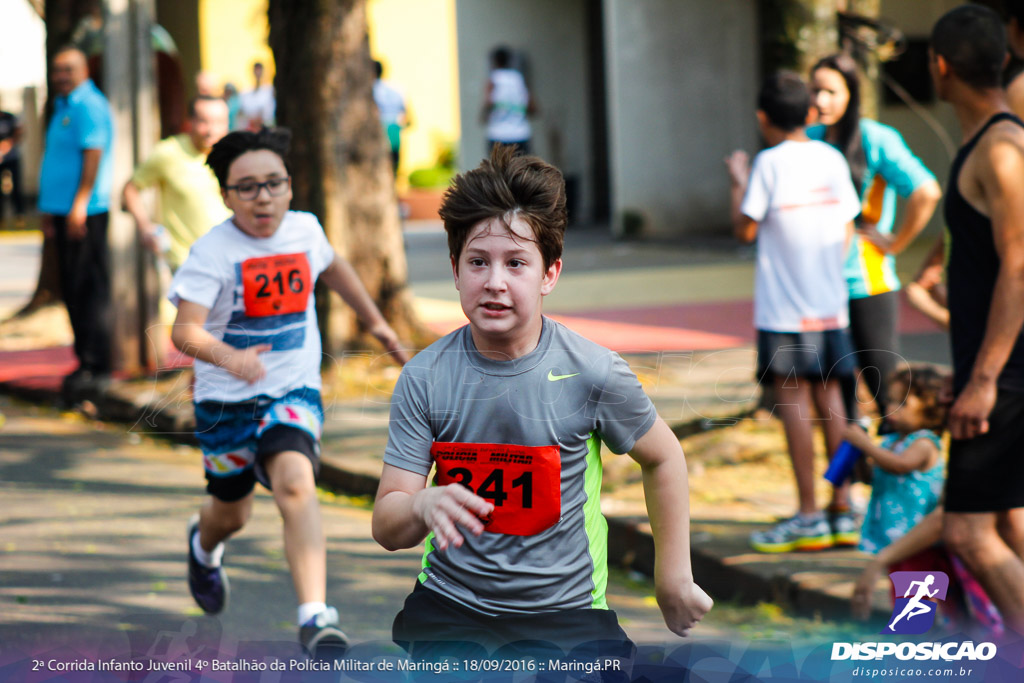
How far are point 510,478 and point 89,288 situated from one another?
717 cm

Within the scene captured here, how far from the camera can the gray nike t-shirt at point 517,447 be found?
9.34 ft

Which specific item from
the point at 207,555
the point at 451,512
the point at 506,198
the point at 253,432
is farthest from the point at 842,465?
the point at 451,512

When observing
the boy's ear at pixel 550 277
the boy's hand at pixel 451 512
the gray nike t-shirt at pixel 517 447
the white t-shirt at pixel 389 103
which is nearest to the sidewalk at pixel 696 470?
the gray nike t-shirt at pixel 517 447

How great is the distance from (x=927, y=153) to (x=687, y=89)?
347cm

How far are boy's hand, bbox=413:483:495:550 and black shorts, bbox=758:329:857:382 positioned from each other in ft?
11.0

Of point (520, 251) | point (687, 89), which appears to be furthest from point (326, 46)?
point (687, 89)

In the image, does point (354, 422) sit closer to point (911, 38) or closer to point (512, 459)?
point (512, 459)

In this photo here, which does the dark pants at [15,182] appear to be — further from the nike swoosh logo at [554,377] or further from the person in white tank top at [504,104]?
the nike swoosh logo at [554,377]

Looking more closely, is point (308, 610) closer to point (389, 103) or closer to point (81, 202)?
point (81, 202)

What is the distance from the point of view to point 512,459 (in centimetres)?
286

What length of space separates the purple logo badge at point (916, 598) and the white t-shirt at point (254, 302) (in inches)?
87.9

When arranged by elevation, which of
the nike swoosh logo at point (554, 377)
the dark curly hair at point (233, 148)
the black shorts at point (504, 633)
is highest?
the dark curly hair at point (233, 148)

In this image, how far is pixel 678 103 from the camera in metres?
18.6

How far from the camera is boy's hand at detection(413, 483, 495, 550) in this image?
2.46 metres
